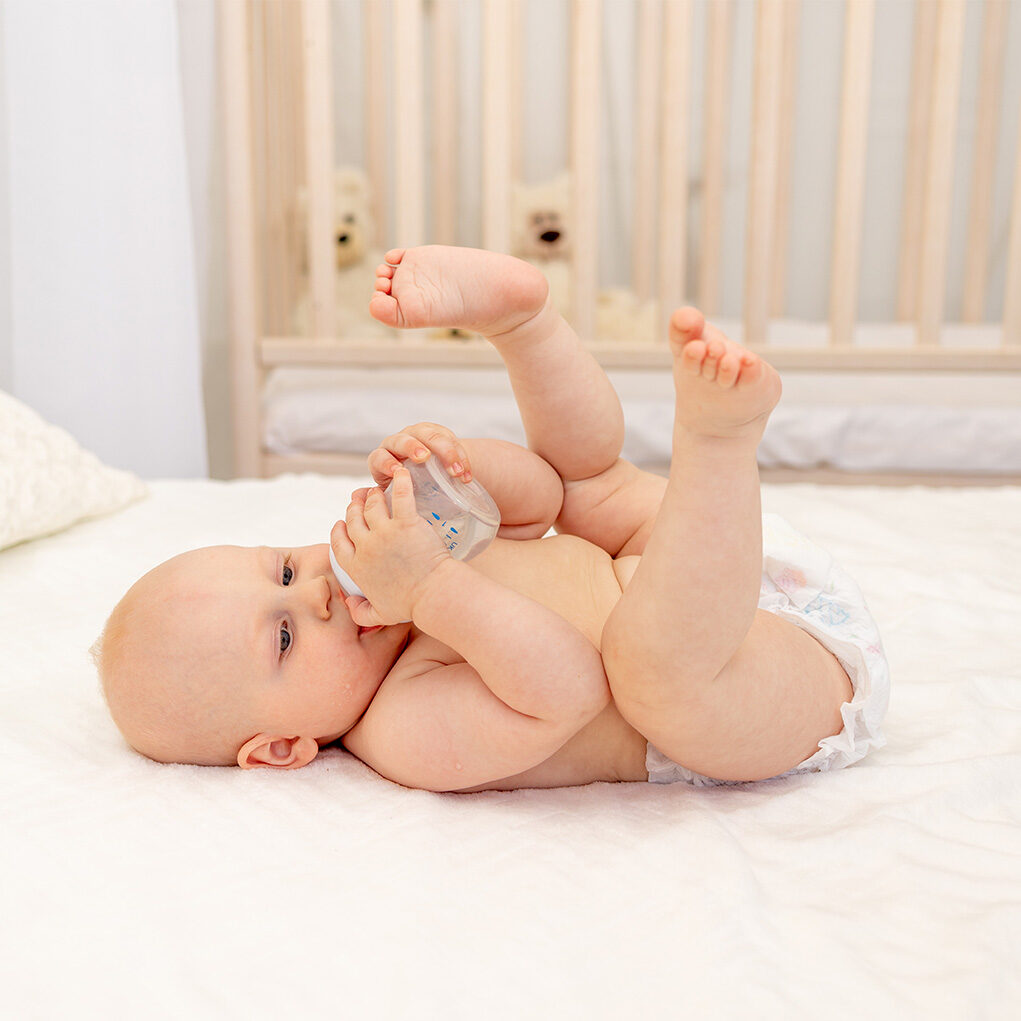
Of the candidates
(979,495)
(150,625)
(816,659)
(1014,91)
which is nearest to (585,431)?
(816,659)

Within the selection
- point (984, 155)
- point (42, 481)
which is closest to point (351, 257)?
point (42, 481)

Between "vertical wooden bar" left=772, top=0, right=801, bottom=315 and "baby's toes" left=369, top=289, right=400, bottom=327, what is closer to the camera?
"baby's toes" left=369, top=289, right=400, bottom=327

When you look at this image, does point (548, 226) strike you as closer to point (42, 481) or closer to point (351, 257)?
point (351, 257)

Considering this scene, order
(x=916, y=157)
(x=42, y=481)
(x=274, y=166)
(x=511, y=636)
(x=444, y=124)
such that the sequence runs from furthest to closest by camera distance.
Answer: (x=916, y=157), (x=444, y=124), (x=274, y=166), (x=42, y=481), (x=511, y=636)

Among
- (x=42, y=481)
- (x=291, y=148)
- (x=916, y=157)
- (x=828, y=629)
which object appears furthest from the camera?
(x=916, y=157)

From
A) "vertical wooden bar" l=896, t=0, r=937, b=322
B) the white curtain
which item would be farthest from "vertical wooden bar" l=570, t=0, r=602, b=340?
"vertical wooden bar" l=896, t=0, r=937, b=322

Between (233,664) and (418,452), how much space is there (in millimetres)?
202

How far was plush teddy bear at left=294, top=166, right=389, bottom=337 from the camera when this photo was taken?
92.9 inches

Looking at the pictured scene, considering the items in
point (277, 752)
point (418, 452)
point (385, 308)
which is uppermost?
point (385, 308)

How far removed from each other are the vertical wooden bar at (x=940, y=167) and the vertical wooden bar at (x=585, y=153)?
628 mm

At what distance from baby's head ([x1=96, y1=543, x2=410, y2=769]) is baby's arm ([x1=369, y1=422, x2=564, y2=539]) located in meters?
0.12

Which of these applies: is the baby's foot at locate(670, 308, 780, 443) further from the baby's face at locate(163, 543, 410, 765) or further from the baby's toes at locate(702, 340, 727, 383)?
the baby's face at locate(163, 543, 410, 765)

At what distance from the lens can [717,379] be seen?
52 cm

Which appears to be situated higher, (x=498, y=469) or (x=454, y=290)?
(x=454, y=290)
